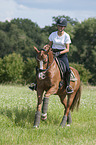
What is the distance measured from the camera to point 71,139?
6359 millimetres

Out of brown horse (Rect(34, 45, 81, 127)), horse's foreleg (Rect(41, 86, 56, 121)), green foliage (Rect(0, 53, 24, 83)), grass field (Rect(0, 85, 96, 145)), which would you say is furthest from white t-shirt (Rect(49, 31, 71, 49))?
green foliage (Rect(0, 53, 24, 83))

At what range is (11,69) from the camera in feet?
115

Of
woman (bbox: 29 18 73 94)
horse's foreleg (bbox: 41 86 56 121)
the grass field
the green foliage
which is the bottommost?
the green foliage

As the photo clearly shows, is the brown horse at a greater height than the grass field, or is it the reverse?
the brown horse

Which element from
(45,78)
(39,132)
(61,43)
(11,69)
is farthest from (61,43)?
(11,69)

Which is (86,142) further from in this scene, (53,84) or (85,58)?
(85,58)

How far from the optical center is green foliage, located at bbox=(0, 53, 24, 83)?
3475 cm

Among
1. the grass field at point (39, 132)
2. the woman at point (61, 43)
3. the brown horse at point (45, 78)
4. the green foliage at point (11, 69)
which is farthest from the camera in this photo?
the green foliage at point (11, 69)

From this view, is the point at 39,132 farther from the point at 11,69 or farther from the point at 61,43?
the point at 11,69

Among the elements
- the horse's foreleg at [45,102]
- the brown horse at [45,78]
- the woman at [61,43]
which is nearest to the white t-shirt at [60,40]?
the woman at [61,43]

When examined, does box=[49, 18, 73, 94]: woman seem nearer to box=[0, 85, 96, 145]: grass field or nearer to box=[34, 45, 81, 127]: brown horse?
box=[34, 45, 81, 127]: brown horse

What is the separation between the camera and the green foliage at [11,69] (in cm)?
3475

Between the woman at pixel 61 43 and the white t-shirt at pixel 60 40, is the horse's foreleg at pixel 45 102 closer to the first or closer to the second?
the woman at pixel 61 43

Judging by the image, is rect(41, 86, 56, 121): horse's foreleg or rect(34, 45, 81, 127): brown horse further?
rect(41, 86, 56, 121): horse's foreleg
